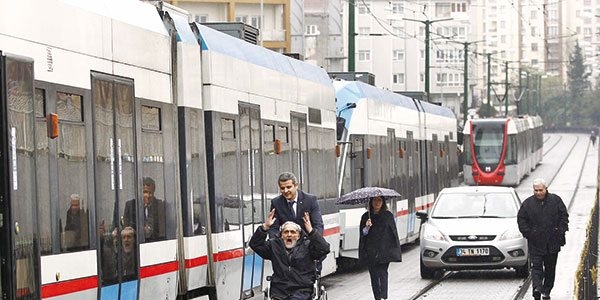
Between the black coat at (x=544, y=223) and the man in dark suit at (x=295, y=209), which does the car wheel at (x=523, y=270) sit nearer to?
the black coat at (x=544, y=223)

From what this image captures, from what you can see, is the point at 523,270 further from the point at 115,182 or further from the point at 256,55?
the point at 115,182

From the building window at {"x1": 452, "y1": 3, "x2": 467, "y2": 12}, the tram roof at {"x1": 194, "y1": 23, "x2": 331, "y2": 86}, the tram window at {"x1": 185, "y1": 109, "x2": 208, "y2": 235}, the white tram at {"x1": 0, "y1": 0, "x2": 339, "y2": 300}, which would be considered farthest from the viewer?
the building window at {"x1": 452, "y1": 3, "x2": 467, "y2": 12}

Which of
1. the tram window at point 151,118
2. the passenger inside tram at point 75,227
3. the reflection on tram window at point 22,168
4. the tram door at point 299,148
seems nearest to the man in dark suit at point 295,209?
the tram window at point 151,118

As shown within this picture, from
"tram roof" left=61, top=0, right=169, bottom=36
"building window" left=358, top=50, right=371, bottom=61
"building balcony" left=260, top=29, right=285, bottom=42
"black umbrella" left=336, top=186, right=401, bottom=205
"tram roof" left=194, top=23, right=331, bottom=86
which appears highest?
"building window" left=358, top=50, right=371, bottom=61

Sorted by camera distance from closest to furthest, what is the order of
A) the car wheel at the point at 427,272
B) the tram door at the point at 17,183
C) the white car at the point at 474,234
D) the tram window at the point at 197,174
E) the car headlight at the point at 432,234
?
1. the tram door at the point at 17,183
2. the tram window at the point at 197,174
3. the white car at the point at 474,234
4. the car headlight at the point at 432,234
5. the car wheel at the point at 427,272

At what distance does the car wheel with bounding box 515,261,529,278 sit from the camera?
26.9 m

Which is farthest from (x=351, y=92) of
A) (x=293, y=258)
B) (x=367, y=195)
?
(x=293, y=258)

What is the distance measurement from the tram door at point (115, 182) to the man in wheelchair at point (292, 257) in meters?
1.05

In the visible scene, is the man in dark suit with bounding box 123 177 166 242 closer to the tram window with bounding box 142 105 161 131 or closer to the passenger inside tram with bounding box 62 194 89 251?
the tram window with bounding box 142 105 161 131

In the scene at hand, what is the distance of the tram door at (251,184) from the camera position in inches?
691

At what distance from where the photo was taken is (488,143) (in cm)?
7050

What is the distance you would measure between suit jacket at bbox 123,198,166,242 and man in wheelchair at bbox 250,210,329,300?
2.97 feet

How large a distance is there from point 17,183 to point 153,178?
3898 mm

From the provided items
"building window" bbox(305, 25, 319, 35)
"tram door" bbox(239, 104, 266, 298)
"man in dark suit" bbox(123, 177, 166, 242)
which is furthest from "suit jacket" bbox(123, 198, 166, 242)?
"building window" bbox(305, 25, 319, 35)
